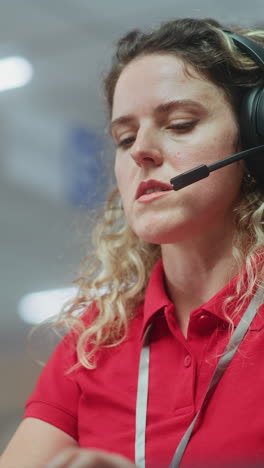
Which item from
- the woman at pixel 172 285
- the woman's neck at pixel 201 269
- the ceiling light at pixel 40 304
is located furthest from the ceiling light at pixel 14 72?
the woman's neck at pixel 201 269

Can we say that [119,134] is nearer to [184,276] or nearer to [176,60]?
[176,60]

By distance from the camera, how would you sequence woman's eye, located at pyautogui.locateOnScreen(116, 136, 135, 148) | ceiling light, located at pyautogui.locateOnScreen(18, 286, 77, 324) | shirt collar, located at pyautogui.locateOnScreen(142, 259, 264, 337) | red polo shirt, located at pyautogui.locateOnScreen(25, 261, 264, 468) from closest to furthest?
red polo shirt, located at pyautogui.locateOnScreen(25, 261, 264, 468), shirt collar, located at pyautogui.locateOnScreen(142, 259, 264, 337), woman's eye, located at pyautogui.locateOnScreen(116, 136, 135, 148), ceiling light, located at pyautogui.locateOnScreen(18, 286, 77, 324)

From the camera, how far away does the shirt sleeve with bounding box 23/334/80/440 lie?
1.00 m

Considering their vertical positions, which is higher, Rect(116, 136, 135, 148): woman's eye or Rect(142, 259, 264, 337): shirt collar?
Rect(116, 136, 135, 148): woman's eye

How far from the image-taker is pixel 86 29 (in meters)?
1.29

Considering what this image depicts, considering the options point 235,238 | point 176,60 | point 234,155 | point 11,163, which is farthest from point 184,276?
point 11,163

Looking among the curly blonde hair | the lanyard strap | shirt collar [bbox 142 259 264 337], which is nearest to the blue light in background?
the curly blonde hair

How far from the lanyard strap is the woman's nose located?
26 cm

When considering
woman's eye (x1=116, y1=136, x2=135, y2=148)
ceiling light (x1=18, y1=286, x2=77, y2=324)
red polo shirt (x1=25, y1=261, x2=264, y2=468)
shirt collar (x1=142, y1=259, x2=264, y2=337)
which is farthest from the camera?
ceiling light (x1=18, y1=286, x2=77, y2=324)

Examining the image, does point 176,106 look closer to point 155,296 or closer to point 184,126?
point 184,126

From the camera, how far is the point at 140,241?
48.4 inches

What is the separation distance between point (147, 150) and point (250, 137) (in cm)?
16

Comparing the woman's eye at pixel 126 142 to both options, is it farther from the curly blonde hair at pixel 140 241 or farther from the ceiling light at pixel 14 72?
the ceiling light at pixel 14 72

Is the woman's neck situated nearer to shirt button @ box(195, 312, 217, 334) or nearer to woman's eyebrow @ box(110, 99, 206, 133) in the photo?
shirt button @ box(195, 312, 217, 334)
